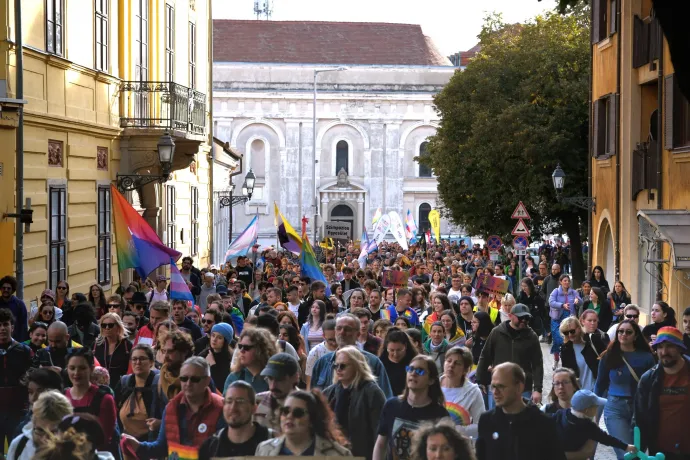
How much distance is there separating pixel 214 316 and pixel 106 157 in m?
9.56

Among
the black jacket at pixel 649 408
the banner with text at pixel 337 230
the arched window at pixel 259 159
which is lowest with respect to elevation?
the black jacket at pixel 649 408

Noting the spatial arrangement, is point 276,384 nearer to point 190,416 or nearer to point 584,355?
point 190,416

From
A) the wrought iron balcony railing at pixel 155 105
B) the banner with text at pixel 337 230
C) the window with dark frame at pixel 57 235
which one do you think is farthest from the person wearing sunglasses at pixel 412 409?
the banner with text at pixel 337 230

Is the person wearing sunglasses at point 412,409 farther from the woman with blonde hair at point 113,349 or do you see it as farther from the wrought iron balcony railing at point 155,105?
the wrought iron balcony railing at point 155,105

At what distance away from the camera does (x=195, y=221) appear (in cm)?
3014

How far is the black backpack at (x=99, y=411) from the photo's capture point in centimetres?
805

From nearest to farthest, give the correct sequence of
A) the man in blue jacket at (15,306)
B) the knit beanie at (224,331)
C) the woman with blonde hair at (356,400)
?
the woman with blonde hair at (356,400) < the knit beanie at (224,331) < the man in blue jacket at (15,306)

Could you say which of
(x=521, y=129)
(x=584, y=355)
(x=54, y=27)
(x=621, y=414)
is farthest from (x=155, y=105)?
(x=521, y=129)

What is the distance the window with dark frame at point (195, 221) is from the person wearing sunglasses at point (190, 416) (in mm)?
22116

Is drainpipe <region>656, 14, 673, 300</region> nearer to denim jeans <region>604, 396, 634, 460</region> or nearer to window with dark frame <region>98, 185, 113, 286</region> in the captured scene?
window with dark frame <region>98, 185, 113, 286</region>

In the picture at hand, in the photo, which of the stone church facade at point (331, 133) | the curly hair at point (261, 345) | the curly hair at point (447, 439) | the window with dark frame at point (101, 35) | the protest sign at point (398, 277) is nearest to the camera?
the curly hair at point (447, 439)

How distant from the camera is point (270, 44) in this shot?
268 ft

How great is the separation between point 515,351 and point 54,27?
9275 millimetres

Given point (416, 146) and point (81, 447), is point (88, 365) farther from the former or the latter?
point (416, 146)
